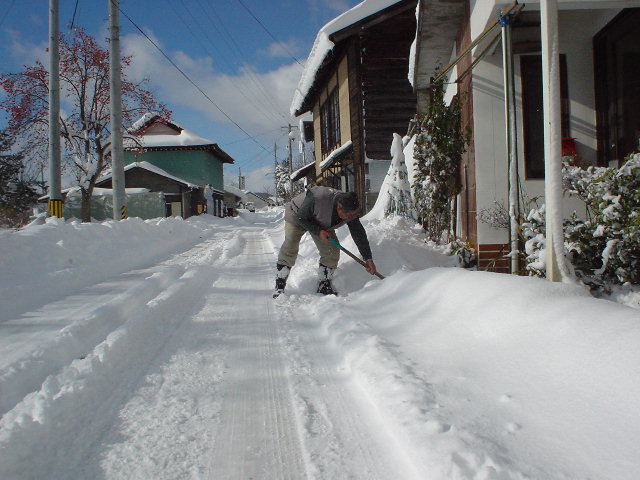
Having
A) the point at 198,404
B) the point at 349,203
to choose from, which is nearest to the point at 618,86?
the point at 349,203

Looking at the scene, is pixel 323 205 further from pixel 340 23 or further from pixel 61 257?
pixel 340 23

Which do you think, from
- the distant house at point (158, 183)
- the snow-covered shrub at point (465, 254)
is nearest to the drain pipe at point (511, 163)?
the snow-covered shrub at point (465, 254)

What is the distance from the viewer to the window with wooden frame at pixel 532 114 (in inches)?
216

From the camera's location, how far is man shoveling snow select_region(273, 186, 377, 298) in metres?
4.92

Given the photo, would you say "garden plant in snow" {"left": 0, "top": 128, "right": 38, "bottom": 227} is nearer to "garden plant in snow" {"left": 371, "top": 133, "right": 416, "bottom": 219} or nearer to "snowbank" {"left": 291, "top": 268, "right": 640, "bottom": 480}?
"garden plant in snow" {"left": 371, "top": 133, "right": 416, "bottom": 219}

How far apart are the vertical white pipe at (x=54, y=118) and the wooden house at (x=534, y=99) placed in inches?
387

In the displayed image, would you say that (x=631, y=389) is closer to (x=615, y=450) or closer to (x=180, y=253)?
(x=615, y=450)

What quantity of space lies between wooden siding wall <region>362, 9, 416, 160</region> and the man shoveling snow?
29.4ft

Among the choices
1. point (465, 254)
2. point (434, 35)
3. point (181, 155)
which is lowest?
point (465, 254)

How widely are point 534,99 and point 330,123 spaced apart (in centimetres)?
1309

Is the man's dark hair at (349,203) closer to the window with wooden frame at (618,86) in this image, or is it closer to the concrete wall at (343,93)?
the window with wooden frame at (618,86)

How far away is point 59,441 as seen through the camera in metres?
1.95

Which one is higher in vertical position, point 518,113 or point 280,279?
point 518,113

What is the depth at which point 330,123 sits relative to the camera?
59.3 feet
